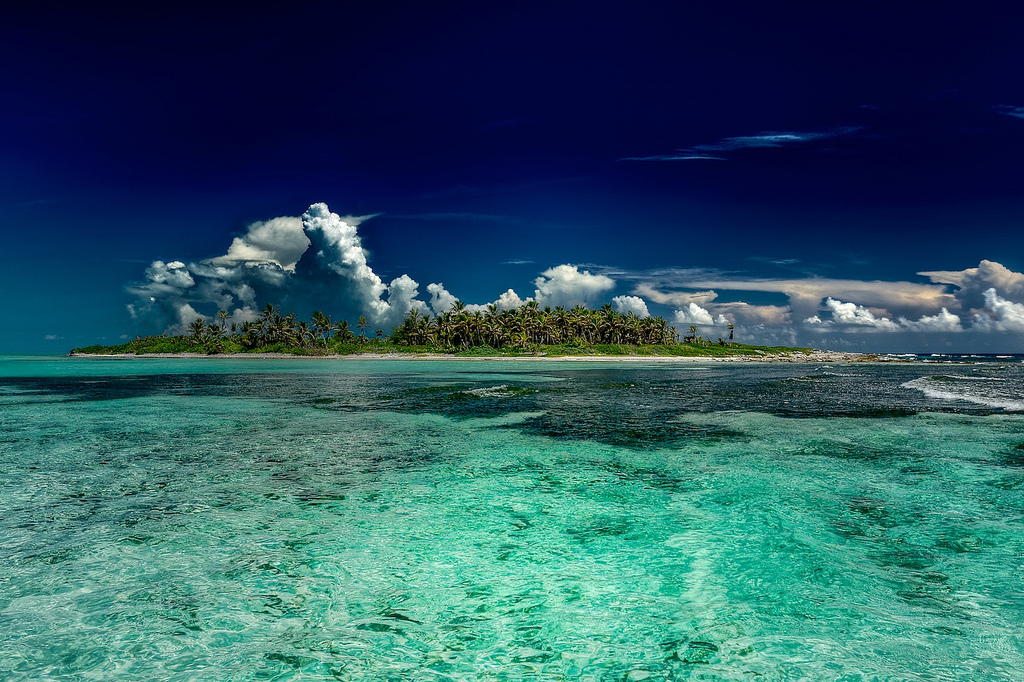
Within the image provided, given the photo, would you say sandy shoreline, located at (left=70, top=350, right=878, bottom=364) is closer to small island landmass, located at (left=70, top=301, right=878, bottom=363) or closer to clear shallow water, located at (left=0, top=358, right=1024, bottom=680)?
small island landmass, located at (left=70, top=301, right=878, bottom=363)

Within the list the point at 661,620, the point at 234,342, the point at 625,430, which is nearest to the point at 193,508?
the point at 661,620

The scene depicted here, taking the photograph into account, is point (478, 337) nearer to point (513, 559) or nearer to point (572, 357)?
point (572, 357)

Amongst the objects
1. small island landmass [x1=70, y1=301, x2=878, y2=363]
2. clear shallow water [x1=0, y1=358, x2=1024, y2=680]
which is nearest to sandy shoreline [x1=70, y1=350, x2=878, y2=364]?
small island landmass [x1=70, y1=301, x2=878, y2=363]

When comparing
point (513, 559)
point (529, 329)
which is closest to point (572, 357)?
point (529, 329)

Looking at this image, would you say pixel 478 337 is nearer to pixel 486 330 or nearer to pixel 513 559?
pixel 486 330

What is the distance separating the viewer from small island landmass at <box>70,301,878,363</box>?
167875 mm

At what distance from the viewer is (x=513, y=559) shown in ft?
34.9

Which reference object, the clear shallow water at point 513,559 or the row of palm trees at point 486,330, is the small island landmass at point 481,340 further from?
the clear shallow water at point 513,559

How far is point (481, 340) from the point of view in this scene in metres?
177

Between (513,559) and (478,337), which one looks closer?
(513,559)

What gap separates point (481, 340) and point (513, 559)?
167m

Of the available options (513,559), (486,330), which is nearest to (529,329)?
(486,330)

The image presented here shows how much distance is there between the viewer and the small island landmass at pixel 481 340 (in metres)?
168

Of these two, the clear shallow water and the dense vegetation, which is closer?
the clear shallow water
